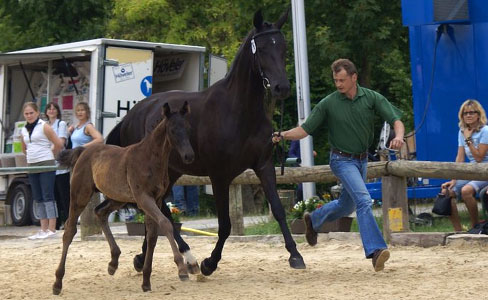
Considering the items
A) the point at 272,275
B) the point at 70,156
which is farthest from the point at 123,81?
the point at 272,275

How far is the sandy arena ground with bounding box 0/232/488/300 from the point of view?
25.5ft

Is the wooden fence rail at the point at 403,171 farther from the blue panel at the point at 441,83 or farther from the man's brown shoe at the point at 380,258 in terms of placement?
the blue panel at the point at 441,83

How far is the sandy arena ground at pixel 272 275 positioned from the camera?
7.78 meters

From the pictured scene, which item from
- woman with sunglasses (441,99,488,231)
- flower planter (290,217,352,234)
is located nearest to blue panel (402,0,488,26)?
woman with sunglasses (441,99,488,231)

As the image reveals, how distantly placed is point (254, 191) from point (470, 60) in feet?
28.7

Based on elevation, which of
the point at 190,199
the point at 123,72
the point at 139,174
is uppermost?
the point at 123,72

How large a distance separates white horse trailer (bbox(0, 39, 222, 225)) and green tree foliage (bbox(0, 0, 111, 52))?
630cm

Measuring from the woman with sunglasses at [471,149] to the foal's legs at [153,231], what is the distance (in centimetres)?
384

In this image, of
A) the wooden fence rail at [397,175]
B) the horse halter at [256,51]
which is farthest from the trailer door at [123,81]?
the horse halter at [256,51]

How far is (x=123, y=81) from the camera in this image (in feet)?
53.4

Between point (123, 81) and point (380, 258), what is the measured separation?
28.3ft

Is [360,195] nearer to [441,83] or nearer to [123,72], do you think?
[441,83]

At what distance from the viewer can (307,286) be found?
808 centimetres

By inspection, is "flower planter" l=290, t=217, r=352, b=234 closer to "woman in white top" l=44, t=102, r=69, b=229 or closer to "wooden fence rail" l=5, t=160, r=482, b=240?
"wooden fence rail" l=5, t=160, r=482, b=240
